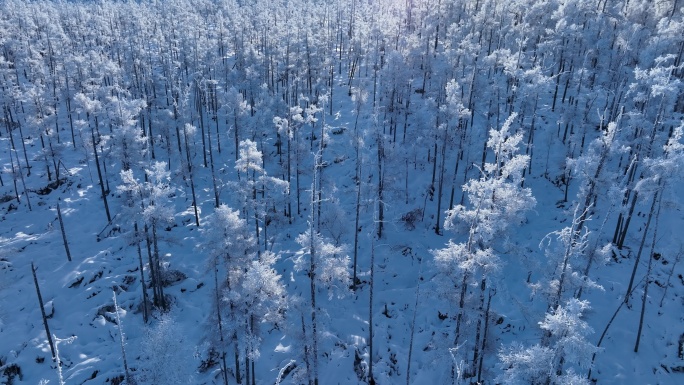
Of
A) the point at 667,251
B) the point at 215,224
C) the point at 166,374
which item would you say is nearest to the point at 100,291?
the point at 166,374

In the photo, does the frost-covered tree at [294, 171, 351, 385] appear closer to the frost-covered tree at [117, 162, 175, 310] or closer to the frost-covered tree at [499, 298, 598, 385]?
the frost-covered tree at [499, 298, 598, 385]

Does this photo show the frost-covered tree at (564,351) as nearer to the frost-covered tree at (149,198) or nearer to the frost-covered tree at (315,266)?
the frost-covered tree at (315,266)

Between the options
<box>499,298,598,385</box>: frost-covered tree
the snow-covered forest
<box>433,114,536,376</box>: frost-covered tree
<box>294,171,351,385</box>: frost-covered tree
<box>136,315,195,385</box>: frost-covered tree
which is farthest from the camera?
<box>294,171,351,385</box>: frost-covered tree

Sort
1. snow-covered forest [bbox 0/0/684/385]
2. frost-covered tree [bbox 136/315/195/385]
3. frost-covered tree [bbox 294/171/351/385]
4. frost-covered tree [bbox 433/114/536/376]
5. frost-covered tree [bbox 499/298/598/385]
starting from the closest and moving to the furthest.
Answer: frost-covered tree [bbox 499/298/598/385] < frost-covered tree [bbox 433/114/536/376] < snow-covered forest [bbox 0/0/684/385] < frost-covered tree [bbox 136/315/195/385] < frost-covered tree [bbox 294/171/351/385]

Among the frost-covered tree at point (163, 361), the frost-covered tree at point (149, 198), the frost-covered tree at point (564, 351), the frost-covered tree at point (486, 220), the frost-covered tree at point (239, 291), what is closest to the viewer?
the frost-covered tree at point (564, 351)

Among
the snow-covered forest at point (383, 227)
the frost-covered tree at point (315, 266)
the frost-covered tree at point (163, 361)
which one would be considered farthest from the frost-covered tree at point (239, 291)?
the frost-covered tree at point (163, 361)

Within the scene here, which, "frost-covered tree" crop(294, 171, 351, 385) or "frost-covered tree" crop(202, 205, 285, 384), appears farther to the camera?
"frost-covered tree" crop(294, 171, 351, 385)

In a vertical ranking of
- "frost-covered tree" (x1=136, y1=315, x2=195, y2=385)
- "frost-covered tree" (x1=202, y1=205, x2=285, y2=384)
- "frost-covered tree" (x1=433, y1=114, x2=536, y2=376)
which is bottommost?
"frost-covered tree" (x1=136, y1=315, x2=195, y2=385)

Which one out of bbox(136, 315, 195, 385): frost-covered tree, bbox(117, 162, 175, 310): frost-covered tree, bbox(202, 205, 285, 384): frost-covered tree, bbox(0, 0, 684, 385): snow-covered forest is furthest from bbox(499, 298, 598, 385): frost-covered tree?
bbox(117, 162, 175, 310): frost-covered tree

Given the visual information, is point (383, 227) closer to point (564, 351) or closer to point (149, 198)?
point (149, 198)

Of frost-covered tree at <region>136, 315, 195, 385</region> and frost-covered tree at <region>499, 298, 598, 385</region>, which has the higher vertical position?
frost-covered tree at <region>499, 298, 598, 385</region>
